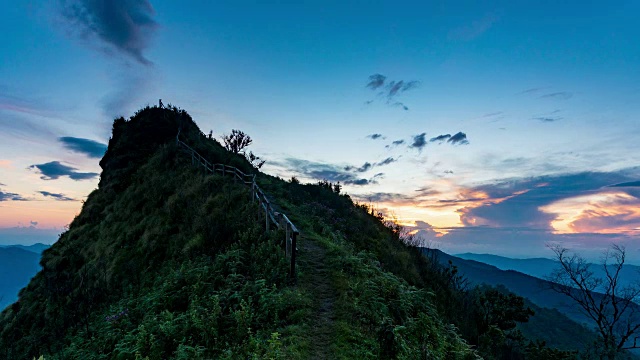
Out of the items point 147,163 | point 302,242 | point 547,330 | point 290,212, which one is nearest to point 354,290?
point 302,242

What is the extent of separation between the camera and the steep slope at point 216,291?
755 centimetres

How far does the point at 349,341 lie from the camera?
23.7ft

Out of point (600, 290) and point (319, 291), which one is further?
point (600, 290)

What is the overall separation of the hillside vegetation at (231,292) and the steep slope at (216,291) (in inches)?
1.9

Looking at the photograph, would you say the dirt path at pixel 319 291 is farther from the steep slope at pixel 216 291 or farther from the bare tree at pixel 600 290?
the bare tree at pixel 600 290

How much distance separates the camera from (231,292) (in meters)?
9.51

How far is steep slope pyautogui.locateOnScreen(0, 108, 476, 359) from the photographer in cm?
755

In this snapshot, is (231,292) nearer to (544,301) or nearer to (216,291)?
(216,291)

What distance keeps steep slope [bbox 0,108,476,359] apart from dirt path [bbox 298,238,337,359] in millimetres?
35

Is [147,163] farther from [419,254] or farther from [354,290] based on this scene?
[354,290]

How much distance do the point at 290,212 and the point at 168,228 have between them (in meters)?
6.26

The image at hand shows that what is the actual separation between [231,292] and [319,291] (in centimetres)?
236

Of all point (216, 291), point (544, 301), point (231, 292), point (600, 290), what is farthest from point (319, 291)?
point (544, 301)

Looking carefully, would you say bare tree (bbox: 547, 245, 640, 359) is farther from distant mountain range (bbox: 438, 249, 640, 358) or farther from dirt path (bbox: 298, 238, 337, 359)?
dirt path (bbox: 298, 238, 337, 359)
